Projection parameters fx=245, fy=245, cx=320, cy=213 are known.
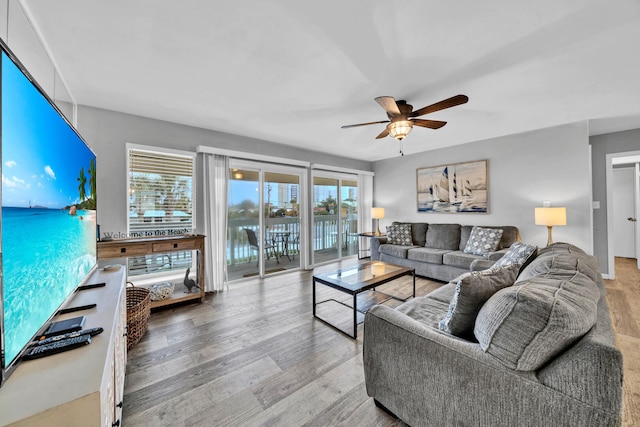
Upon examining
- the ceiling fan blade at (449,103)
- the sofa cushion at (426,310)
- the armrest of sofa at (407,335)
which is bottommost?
the sofa cushion at (426,310)

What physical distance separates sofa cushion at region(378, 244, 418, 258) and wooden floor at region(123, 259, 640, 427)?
1.53 metres

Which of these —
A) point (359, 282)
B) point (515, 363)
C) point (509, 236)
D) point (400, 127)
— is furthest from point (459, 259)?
point (515, 363)

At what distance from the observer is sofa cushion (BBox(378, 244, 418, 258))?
438cm

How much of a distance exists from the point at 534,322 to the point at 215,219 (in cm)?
356

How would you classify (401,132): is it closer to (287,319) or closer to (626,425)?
(287,319)

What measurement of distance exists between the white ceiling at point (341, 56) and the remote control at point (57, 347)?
1787mm

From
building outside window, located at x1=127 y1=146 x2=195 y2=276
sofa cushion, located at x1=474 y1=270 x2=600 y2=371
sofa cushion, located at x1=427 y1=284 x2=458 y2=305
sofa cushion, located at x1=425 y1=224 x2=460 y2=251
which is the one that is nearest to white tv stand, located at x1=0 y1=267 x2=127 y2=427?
sofa cushion, located at x1=474 y1=270 x2=600 y2=371

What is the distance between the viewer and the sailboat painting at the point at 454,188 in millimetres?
4383

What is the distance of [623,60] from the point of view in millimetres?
1979

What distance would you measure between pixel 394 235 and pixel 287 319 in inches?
117

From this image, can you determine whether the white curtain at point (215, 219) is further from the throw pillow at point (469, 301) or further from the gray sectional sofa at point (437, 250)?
the throw pillow at point (469, 301)

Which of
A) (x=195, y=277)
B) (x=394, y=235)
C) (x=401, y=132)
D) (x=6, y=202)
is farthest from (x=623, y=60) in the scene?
(x=195, y=277)

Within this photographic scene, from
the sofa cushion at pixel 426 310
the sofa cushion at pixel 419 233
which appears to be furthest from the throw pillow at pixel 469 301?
the sofa cushion at pixel 419 233

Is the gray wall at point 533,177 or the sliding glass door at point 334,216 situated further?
the sliding glass door at point 334,216
